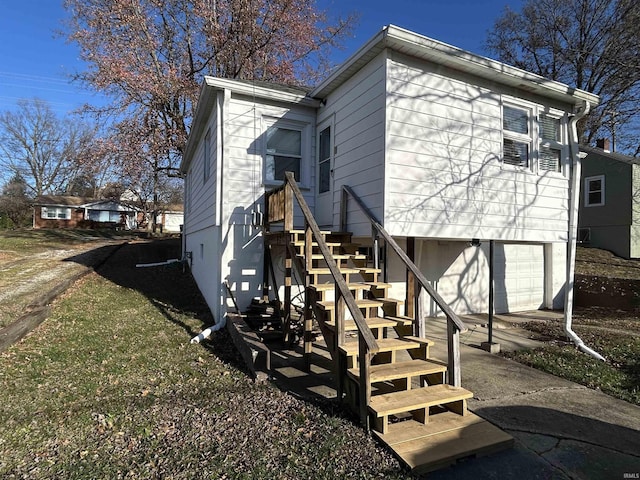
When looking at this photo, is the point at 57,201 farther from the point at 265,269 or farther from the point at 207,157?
the point at 265,269

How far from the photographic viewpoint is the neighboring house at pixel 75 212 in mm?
37656

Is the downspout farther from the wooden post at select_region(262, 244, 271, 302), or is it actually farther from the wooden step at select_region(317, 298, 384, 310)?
the wooden post at select_region(262, 244, 271, 302)

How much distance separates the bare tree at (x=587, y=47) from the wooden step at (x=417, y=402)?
50.4ft

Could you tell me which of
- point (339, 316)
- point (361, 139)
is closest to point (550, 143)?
point (361, 139)

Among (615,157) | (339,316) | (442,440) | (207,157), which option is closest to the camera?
(442,440)

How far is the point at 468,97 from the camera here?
5.96 m

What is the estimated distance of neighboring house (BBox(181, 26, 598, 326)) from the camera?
535 cm

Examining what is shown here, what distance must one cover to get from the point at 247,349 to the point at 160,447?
5.66 feet

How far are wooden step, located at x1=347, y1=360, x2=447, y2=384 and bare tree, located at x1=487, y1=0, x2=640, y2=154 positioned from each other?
1518 cm

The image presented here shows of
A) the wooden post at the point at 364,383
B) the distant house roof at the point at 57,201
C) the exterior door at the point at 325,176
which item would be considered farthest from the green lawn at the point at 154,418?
the distant house roof at the point at 57,201

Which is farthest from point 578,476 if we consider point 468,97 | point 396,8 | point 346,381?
point 396,8

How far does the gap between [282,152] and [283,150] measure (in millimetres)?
50

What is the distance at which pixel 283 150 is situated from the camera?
22.9 feet

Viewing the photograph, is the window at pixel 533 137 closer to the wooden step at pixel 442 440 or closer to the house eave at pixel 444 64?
the house eave at pixel 444 64
